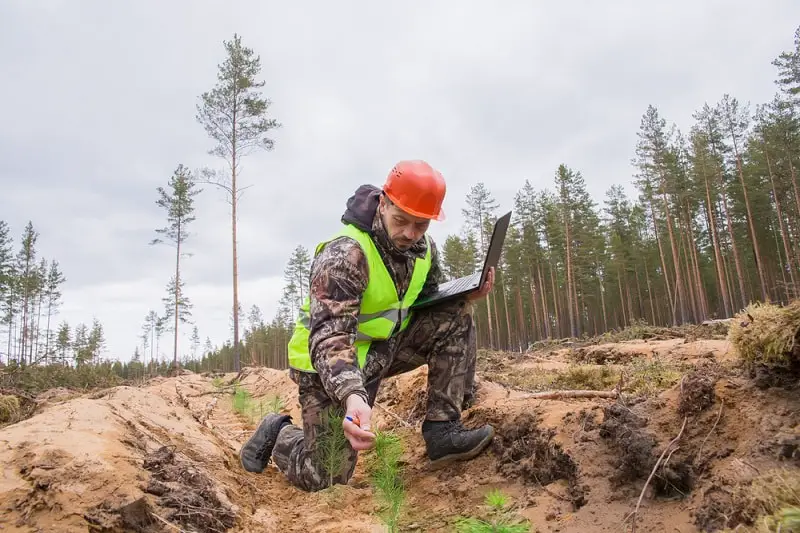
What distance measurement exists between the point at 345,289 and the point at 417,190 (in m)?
0.76

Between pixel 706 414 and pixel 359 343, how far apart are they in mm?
2024

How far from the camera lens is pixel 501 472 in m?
2.99

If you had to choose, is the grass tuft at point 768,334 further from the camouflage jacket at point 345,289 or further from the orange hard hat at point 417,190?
the camouflage jacket at point 345,289

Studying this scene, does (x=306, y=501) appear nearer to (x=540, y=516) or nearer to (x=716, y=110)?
(x=540, y=516)

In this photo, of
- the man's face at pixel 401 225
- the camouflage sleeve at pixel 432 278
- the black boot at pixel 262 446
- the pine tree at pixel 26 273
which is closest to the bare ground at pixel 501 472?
the black boot at pixel 262 446

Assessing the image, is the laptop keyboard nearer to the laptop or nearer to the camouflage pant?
the laptop

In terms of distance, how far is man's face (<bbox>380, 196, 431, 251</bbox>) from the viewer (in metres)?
3.12

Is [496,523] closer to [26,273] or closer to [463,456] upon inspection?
[463,456]

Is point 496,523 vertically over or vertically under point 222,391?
under

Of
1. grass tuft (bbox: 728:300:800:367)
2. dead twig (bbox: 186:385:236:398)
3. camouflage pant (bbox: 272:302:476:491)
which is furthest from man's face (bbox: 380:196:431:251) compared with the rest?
dead twig (bbox: 186:385:236:398)

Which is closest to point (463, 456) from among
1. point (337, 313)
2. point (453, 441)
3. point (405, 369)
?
point (453, 441)

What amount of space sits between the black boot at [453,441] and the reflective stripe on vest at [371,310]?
0.78m

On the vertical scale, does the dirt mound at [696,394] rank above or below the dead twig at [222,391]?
above

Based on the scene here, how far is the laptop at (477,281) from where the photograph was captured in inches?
131
